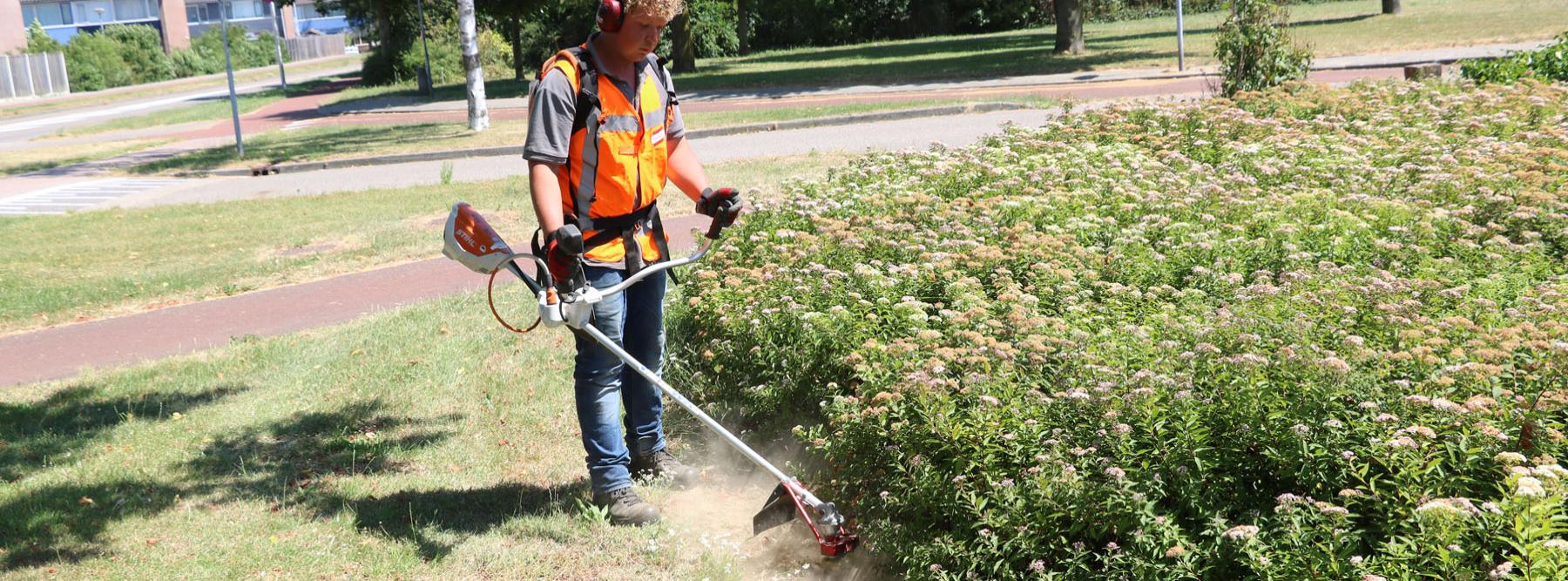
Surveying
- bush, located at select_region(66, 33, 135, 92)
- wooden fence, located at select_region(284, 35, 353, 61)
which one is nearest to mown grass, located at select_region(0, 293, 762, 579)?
bush, located at select_region(66, 33, 135, 92)

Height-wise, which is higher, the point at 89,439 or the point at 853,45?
the point at 853,45

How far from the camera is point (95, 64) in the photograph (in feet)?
172

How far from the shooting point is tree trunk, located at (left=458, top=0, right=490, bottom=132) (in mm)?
19109

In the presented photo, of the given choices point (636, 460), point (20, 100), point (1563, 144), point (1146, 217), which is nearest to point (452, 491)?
point (636, 460)

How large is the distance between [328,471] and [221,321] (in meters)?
3.33

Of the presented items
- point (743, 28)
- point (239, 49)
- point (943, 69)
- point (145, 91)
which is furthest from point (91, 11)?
point (943, 69)

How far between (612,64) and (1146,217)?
300 centimetres

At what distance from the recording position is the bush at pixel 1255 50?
11.5 m

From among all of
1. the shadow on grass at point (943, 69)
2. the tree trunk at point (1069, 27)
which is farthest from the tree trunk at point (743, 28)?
the tree trunk at point (1069, 27)

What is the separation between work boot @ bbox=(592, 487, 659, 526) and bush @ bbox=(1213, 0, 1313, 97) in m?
8.42

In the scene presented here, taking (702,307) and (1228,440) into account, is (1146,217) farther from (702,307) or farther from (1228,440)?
(1228,440)

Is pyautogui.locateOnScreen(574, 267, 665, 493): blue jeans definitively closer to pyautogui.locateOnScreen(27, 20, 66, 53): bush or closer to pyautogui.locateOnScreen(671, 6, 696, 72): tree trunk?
pyautogui.locateOnScreen(671, 6, 696, 72): tree trunk

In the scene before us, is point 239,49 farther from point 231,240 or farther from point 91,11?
point 231,240

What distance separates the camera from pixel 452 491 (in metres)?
5.09
